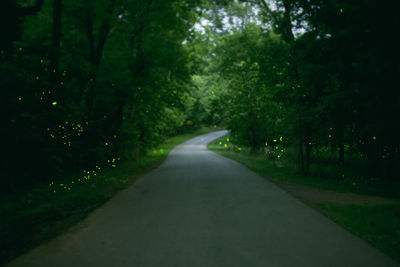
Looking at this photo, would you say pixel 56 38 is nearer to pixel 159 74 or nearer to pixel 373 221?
pixel 159 74

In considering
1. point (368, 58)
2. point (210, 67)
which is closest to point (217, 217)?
point (368, 58)

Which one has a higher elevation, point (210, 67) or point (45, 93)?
point (210, 67)

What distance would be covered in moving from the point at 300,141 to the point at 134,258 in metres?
12.7

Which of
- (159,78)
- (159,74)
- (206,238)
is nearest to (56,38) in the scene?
(159,78)

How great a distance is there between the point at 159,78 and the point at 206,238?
1538 cm

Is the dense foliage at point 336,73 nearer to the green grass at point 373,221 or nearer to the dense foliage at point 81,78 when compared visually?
the green grass at point 373,221

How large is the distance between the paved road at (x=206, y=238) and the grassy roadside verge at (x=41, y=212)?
1.45 ft

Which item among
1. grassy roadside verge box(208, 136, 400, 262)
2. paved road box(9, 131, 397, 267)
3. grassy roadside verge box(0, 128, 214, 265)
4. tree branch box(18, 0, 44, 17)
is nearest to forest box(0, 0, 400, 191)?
tree branch box(18, 0, 44, 17)

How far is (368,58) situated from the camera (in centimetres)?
984

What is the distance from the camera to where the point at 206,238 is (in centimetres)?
589

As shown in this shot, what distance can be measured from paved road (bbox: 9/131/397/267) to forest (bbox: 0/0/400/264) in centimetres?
161

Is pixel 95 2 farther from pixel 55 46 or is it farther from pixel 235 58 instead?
pixel 235 58

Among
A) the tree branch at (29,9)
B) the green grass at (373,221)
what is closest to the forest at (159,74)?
the tree branch at (29,9)

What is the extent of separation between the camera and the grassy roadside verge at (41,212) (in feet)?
18.9
